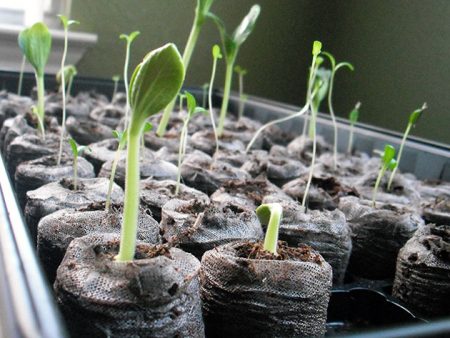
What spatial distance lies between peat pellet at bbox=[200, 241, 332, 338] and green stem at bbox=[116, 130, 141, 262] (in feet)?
0.47

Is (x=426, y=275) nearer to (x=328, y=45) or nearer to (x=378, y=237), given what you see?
(x=378, y=237)

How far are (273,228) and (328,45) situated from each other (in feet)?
8.01

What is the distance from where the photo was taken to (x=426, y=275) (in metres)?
0.85

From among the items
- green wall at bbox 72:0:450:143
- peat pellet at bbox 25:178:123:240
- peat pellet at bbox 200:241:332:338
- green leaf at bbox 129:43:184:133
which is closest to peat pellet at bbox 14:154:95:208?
peat pellet at bbox 25:178:123:240

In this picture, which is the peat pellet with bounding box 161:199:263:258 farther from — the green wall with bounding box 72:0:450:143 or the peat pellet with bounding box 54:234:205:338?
the green wall with bounding box 72:0:450:143

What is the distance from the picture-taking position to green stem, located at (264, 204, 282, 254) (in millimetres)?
659

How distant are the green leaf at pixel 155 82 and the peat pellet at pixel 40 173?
566 mm

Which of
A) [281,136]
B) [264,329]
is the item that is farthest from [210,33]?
[264,329]

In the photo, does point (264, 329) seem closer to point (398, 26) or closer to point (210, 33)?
point (398, 26)

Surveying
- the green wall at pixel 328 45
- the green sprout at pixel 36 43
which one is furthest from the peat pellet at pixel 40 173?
the green wall at pixel 328 45

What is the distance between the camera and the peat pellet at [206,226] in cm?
80

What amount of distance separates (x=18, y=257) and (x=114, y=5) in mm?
2215

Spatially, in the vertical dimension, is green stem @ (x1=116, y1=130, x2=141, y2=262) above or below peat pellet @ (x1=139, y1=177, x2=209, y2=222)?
above

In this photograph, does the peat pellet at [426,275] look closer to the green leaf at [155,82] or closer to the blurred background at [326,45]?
the green leaf at [155,82]
